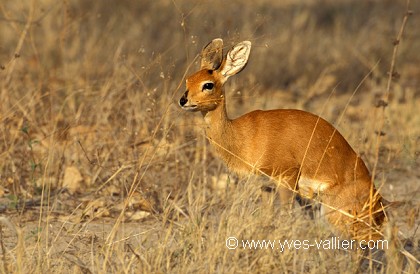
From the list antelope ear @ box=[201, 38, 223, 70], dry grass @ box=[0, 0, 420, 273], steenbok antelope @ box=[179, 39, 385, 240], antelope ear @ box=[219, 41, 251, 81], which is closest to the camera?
dry grass @ box=[0, 0, 420, 273]

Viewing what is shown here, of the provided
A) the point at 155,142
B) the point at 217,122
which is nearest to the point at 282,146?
the point at 217,122

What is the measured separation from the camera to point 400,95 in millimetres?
9508

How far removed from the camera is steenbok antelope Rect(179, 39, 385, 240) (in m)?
5.60

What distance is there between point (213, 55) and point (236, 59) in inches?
9.1

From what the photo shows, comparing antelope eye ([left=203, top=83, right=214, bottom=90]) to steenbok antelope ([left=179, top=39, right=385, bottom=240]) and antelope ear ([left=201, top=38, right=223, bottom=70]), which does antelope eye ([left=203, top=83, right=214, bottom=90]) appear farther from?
antelope ear ([left=201, top=38, right=223, bottom=70])

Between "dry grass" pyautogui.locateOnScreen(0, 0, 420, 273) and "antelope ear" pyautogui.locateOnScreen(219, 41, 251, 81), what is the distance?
0.53 ft

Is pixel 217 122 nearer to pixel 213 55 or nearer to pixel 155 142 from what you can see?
pixel 213 55

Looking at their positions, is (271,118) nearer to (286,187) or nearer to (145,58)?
(286,187)

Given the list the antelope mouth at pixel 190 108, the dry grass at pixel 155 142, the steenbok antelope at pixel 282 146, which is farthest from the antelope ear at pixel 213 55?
the antelope mouth at pixel 190 108

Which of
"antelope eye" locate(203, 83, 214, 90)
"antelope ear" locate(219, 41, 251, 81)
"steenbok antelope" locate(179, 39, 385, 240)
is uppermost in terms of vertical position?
"antelope ear" locate(219, 41, 251, 81)

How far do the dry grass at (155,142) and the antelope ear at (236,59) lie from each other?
162mm

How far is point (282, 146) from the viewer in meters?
5.76

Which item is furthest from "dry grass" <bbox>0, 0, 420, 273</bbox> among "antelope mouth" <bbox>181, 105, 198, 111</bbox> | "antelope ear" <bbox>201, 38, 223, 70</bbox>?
"antelope ear" <bbox>201, 38, 223, 70</bbox>

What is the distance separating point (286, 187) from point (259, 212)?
1.90ft
